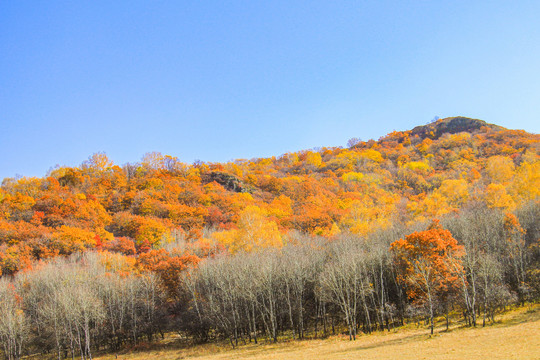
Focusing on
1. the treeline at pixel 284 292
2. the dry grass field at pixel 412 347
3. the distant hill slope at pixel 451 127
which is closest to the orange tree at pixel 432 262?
the treeline at pixel 284 292

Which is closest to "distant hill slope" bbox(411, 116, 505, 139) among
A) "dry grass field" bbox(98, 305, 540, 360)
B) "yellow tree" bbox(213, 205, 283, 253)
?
"yellow tree" bbox(213, 205, 283, 253)

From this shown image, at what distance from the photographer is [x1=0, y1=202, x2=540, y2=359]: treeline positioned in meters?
37.8

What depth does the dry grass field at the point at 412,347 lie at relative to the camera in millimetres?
22339

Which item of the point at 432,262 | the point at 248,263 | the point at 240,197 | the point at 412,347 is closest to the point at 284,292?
the point at 248,263

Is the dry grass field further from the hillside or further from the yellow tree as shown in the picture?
the hillside

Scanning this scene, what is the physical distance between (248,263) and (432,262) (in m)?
23.2

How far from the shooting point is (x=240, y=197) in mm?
101000

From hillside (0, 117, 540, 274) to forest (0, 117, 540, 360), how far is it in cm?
51

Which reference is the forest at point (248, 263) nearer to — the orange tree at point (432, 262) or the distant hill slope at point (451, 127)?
the orange tree at point (432, 262)

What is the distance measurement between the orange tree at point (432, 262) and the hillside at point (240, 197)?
25.0 meters

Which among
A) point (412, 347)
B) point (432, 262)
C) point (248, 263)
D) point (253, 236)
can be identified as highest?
point (253, 236)

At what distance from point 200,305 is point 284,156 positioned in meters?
158

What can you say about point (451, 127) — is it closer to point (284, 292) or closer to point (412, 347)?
point (284, 292)

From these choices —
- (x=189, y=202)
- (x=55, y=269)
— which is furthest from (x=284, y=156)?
(x=55, y=269)
